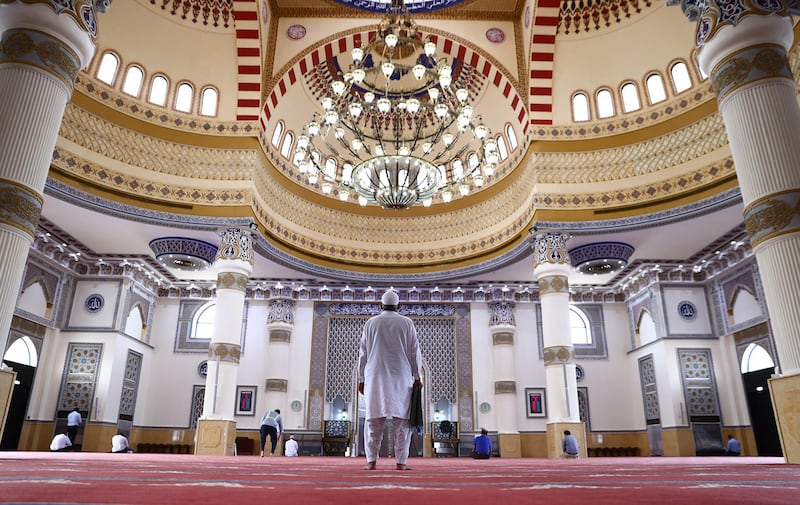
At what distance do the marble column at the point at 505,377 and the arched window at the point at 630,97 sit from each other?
5168mm

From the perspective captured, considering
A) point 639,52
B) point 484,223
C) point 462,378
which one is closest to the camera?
point 639,52

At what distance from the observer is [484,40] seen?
11172mm

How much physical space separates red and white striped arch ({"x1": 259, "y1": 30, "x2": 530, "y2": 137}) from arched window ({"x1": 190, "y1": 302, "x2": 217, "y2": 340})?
5063mm

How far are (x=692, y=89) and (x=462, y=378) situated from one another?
7500mm

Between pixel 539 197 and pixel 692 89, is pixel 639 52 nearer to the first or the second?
pixel 692 89

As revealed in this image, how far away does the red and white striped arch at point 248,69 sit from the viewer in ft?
33.0

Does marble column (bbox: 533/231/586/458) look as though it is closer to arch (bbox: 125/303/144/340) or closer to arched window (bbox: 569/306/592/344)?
arched window (bbox: 569/306/592/344)

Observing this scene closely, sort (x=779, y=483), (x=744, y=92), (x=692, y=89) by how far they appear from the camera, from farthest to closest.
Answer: (x=692, y=89) < (x=744, y=92) < (x=779, y=483)

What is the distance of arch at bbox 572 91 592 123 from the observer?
10516mm

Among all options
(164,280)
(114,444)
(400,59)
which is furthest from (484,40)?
(114,444)

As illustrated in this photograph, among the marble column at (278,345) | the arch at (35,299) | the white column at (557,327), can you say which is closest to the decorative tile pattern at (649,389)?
the white column at (557,327)

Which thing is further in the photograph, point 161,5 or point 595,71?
Result: point 595,71

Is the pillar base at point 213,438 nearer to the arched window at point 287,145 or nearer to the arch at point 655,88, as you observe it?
the arched window at point 287,145

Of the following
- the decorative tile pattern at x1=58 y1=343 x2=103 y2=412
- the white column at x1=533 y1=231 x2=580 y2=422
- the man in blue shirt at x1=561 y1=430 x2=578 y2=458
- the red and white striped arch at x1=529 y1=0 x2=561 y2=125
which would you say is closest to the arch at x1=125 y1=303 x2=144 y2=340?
the decorative tile pattern at x1=58 y1=343 x2=103 y2=412
